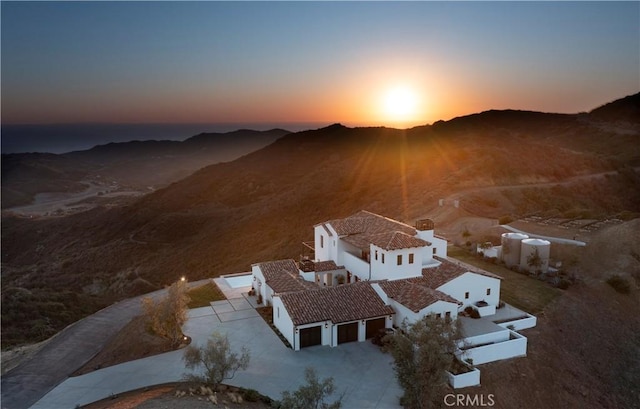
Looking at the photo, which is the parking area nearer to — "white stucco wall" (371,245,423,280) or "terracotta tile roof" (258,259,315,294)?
"terracotta tile roof" (258,259,315,294)

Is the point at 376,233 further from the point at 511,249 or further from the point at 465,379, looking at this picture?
the point at 465,379

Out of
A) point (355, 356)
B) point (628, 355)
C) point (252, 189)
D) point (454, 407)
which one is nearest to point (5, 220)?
point (252, 189)

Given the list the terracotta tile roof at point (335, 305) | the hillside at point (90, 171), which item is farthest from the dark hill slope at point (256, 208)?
the hillside at point (90, 171)

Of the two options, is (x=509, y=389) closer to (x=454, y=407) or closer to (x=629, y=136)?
(x=454, y=407)

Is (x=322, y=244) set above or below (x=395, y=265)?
below

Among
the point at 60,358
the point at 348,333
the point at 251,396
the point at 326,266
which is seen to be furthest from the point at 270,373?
the point at 60,358

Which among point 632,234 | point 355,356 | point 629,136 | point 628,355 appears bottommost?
point 628,355
